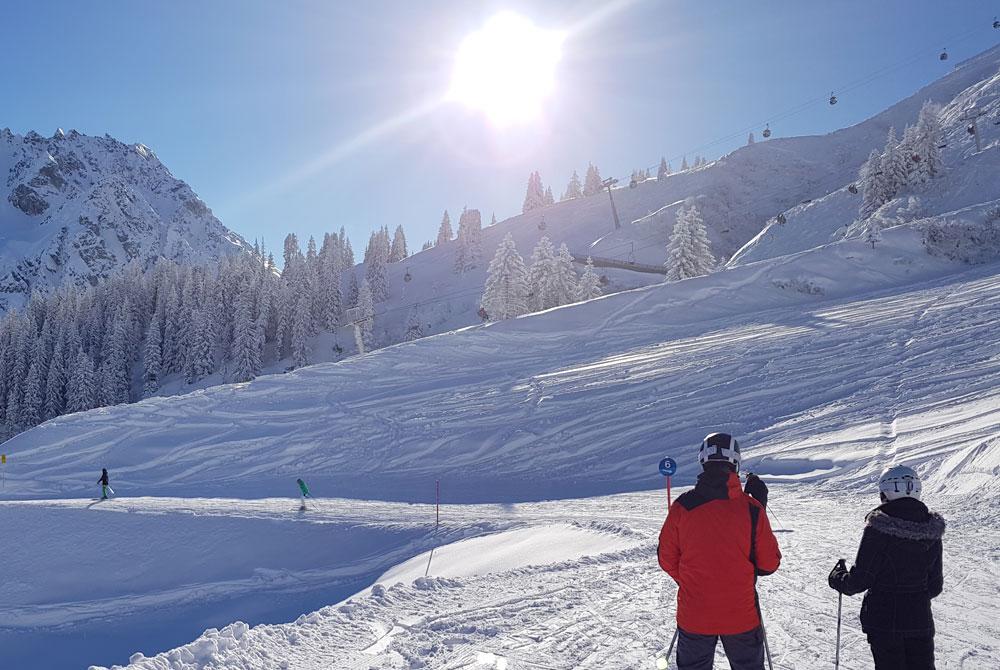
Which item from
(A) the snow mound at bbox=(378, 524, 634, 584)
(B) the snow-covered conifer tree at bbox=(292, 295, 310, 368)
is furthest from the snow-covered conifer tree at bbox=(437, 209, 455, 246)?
(A) the snow mound at bbox=(378, 524, 634, 584)

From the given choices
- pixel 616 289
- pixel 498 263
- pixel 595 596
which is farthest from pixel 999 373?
pixel 616 289

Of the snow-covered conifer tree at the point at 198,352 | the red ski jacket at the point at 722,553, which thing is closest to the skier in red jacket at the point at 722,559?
the red ski jacket at the point at 722,553

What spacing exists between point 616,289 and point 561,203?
60.1 meters

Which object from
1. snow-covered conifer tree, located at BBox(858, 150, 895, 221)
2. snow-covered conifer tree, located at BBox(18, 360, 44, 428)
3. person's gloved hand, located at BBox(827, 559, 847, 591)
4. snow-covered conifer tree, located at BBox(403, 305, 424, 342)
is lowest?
person's gloved hand, located at BBox(827, 559, 847, 591)

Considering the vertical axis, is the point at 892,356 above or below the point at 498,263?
below

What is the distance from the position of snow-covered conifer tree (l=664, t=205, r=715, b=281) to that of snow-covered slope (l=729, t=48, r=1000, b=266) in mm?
4478

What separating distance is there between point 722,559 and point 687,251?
4957 centimetres

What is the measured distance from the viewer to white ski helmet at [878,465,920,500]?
13.1ft

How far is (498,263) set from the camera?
56.9m

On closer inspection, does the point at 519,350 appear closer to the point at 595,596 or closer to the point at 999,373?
the point at 999,373

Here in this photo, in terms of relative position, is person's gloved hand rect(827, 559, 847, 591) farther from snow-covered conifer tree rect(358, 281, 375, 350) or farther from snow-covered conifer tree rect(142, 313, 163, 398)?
snow-covered conifer tree rect(142, 313, 163, 398)

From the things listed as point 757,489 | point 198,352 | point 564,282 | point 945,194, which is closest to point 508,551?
point 757,489

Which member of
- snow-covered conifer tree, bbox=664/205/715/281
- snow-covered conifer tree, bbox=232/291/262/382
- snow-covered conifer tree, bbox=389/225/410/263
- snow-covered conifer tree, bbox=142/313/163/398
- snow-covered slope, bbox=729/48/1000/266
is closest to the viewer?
snow-covered slope, bbox=729/48/1000/266

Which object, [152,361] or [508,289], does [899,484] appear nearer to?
[508,289]
